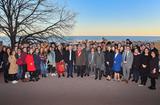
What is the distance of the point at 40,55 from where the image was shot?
1867 centimetres

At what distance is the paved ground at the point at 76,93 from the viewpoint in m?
12.3

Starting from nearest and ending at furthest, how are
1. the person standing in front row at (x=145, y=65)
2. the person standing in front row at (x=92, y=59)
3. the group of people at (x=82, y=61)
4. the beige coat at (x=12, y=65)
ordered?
the person standing in front row at (x=145, y=65)
the group of people at (x=82, y=61)
the beige coat at (x=12, y=65)
the person standing in front row at (x=92, y=59)

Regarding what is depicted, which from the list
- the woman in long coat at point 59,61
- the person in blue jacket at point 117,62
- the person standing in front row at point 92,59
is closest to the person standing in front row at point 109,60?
the person in blue jacket at point 117,62

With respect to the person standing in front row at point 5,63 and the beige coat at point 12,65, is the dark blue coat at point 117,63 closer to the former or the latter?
the beige coat at point 12,65

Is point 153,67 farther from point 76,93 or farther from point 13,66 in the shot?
point 13,66

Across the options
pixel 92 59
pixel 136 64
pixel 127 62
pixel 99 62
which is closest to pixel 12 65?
pixel 92 59

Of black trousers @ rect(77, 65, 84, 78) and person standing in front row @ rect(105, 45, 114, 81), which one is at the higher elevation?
person standing in front row @ rect(105, 45, 114, 81)

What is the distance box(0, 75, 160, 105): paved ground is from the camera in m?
12.3

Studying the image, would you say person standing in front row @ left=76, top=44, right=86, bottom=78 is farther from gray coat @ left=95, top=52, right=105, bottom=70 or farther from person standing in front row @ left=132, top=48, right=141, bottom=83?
person standing in front row @ left=132, top=48, right=141, bottom=83

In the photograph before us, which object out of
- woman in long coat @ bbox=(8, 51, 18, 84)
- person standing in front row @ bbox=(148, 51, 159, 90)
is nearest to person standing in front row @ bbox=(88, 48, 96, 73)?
woman in long coat @ bbox=(8, 51, 18, 84)

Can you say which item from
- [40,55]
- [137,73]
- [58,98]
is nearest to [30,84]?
[40,55]

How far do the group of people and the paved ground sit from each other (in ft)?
2.56

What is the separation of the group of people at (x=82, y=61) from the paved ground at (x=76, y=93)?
781mm

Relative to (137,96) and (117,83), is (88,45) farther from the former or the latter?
(137,96)
